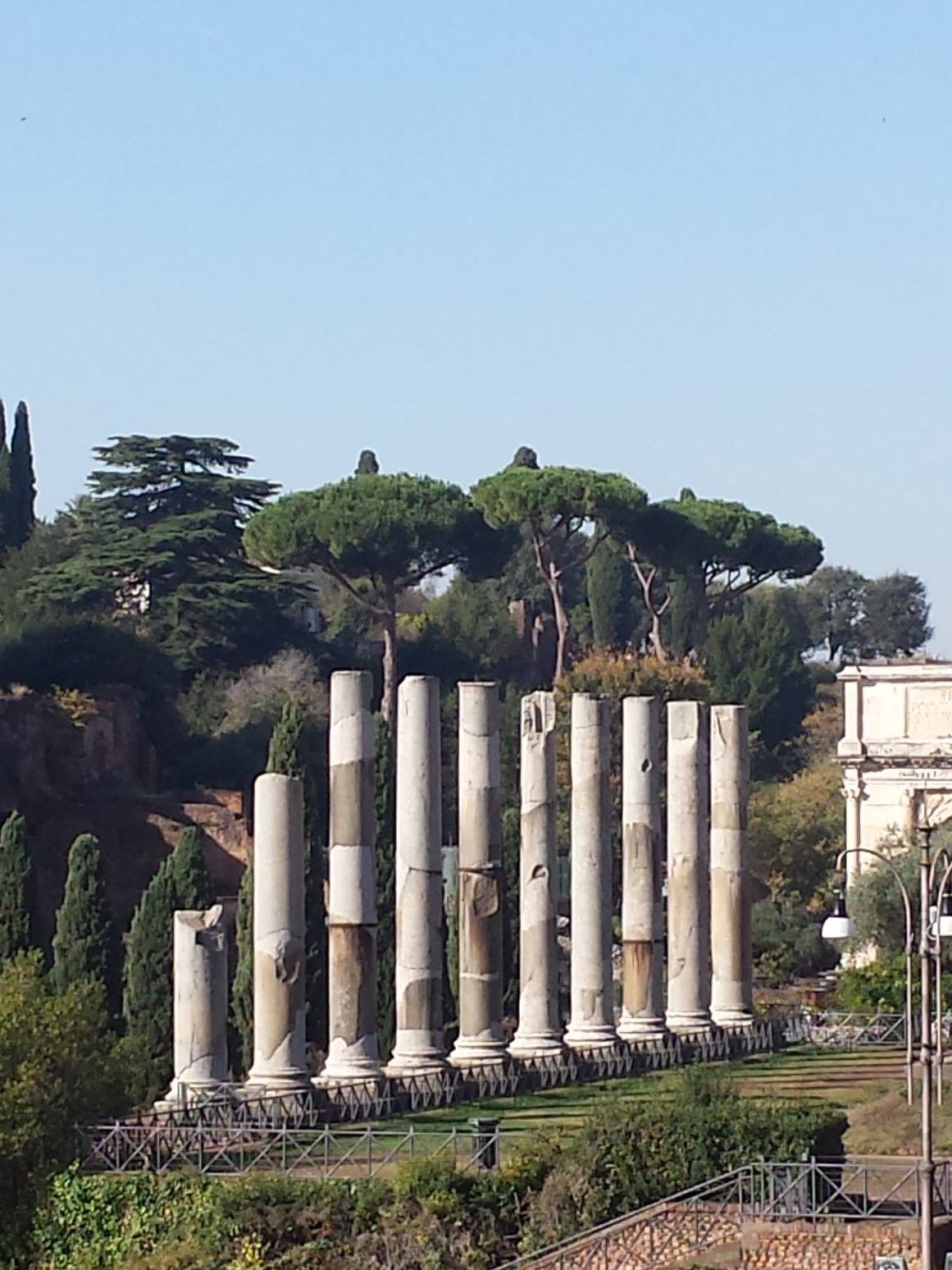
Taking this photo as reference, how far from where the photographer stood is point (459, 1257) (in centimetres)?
2889

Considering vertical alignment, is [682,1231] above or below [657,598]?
below

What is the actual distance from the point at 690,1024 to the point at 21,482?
148ft

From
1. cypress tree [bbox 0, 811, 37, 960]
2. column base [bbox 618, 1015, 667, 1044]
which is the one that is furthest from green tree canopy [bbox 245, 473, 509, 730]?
column base [bbox 618, 1015, 667, 1044]

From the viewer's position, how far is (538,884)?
→ 41.7m

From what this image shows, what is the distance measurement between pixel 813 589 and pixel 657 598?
2629 centimetres

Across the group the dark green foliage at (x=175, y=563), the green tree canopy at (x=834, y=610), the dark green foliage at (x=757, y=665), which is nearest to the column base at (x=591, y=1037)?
the dark green foliage at (x=175, y=563)

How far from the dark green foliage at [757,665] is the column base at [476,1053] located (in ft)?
144

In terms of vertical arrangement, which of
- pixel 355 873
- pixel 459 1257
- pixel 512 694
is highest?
pixel 512 694

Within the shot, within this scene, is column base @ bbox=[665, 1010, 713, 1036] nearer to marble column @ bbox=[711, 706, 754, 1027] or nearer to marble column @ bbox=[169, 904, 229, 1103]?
marble column @ bbox=[711, 706, 754, 1027]

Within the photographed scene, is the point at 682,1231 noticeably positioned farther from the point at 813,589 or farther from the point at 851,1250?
the point at 813,589

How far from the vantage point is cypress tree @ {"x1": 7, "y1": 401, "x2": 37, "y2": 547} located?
84.3 meters

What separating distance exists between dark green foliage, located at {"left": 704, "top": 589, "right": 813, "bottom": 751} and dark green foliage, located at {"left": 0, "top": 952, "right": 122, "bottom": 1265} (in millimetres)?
50585

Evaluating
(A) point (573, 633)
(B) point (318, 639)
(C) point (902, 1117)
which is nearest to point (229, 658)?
(B) point (318, 639)

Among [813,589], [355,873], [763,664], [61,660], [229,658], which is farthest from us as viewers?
[813,589]
